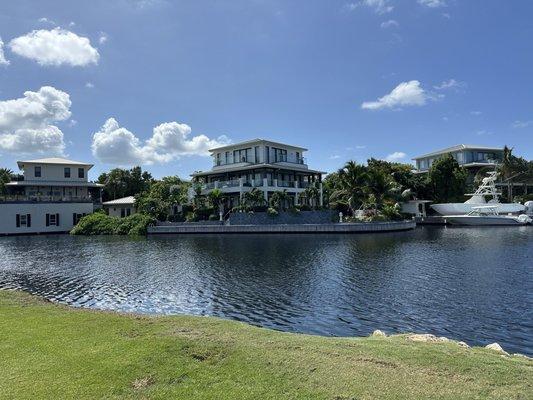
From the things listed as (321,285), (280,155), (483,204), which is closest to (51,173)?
(280,155)

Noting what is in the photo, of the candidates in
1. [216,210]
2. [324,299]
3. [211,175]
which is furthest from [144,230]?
[324,299]

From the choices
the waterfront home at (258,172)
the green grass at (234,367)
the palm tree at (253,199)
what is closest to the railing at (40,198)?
the waterfront home at (258,172)

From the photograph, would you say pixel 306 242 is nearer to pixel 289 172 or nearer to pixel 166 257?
pixel 166 257

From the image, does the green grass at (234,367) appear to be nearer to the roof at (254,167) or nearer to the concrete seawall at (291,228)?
the concrete seawall at (291,228)

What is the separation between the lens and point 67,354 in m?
7.25

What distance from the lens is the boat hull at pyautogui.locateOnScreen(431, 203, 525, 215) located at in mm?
58500

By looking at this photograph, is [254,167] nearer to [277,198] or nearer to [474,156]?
[277,198]

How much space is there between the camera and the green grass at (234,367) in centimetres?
577

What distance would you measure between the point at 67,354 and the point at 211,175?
5779cm

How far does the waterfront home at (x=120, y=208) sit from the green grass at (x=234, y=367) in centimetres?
5743

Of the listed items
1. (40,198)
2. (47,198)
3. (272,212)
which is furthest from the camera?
(47,198)

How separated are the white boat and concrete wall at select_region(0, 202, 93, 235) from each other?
57.1 meters

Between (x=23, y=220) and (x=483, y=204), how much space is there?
68715 millimetres

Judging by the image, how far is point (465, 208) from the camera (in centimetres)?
→ 6100
